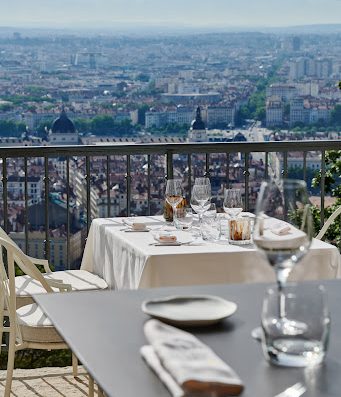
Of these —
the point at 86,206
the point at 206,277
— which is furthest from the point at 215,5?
the point at 206,277

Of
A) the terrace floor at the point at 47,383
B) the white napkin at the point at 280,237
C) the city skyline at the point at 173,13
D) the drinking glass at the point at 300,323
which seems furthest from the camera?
the city skyline at the point at 173,13

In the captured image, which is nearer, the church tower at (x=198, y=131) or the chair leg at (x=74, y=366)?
the chair leg at (x=74, y=366)

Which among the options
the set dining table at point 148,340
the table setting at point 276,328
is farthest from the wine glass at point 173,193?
the table setting at point 276,328

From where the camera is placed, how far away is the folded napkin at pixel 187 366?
1636 millimetres

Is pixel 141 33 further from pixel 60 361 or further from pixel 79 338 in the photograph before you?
pixel 79 338

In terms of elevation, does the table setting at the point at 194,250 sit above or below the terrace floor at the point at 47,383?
above

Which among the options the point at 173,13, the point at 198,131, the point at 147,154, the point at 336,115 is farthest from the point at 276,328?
the point at 173,13

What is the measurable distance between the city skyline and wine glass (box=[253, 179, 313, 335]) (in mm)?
20658

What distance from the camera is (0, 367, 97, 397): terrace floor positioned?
479cm

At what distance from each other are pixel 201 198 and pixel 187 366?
9.10ft

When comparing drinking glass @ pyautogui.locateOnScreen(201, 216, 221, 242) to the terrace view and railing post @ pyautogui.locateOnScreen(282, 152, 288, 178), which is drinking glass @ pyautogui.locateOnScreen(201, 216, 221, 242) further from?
railing post @ pyautogui.locateOnScreen(282, 152, 288, 178)

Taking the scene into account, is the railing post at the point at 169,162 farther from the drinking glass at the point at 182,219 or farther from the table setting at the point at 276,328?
the table setting at the point at 276,328

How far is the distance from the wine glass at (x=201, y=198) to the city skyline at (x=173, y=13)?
1820 cm

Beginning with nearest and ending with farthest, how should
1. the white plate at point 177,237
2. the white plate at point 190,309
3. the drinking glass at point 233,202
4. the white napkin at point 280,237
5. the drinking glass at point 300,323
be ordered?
the drinking glass at point 300,323 < the white napkin at point 280,237 < the white plate at point 190,309 < the white plate at point 177,237 < the drinking glass at point 233,202
